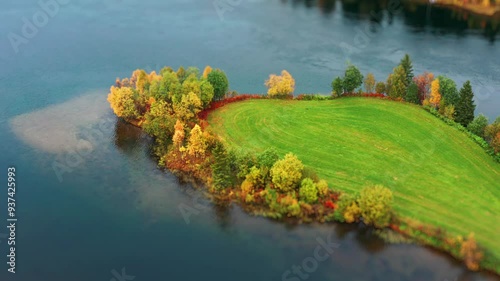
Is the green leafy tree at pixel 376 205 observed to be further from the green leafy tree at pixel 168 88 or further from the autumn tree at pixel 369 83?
the green leafy tree at pixel 168 88

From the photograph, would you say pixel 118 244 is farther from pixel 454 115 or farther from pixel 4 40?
pixel 4 40

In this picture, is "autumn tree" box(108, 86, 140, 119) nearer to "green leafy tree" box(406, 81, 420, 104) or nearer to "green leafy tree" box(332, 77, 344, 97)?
"green leafy tree" box(332, 77, 344, 97)

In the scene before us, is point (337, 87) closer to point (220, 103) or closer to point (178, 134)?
point (220, 103)

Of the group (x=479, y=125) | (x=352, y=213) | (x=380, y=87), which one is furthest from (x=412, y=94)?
(x=352, y=213)

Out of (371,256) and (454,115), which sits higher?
(454,115)

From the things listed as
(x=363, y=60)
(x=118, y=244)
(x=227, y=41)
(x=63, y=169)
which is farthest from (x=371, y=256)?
(x=227, y=41)

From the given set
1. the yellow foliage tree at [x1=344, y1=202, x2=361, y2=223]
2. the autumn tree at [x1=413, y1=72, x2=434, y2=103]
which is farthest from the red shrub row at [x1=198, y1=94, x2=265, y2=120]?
the yellow foliage tree at [x1=344, y1=202, x2=361, y2=223]
